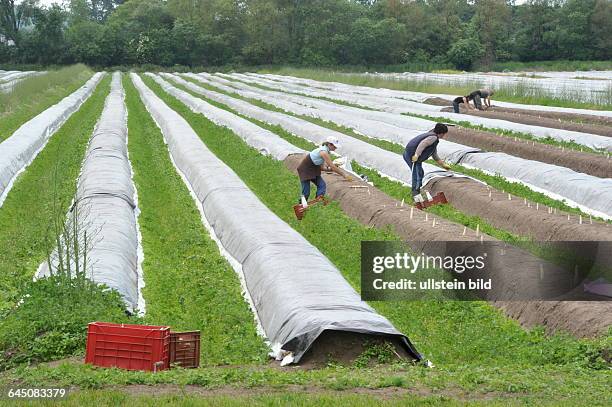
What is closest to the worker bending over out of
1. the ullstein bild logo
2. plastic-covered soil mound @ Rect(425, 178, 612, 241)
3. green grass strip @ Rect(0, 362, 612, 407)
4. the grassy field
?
the grassy field

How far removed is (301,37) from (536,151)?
69.5 m

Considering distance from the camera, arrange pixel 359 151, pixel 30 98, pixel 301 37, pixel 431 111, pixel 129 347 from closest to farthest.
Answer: pixel 129 347 → pixel 359 151 → pixel 431 111 → pixel 30 98 → pixel 301 37

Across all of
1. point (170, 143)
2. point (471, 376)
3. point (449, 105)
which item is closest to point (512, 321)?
point (471, 376)

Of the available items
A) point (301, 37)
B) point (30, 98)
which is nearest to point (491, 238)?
point (30, 98)

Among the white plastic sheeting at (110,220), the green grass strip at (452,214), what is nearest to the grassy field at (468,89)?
the green grass strip at (452,214)

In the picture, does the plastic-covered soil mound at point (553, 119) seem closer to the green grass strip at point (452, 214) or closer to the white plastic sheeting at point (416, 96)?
the white plastic sheeting at point (416, 96)

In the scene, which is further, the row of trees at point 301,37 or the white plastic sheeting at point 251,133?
the row of trees at point 301,37

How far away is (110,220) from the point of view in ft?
43.8

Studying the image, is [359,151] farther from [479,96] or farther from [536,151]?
[479,96]

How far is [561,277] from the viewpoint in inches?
389

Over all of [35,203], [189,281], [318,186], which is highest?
[318,186]

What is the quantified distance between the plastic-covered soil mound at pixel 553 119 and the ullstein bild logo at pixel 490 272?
516 inches

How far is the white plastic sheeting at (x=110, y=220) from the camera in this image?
35.0 ft

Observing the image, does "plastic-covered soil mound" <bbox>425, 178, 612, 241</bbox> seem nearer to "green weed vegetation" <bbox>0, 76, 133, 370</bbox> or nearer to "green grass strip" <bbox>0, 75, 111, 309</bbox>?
"green weed vegetation" <bbox>0, 76, 133, 370</bbox>
